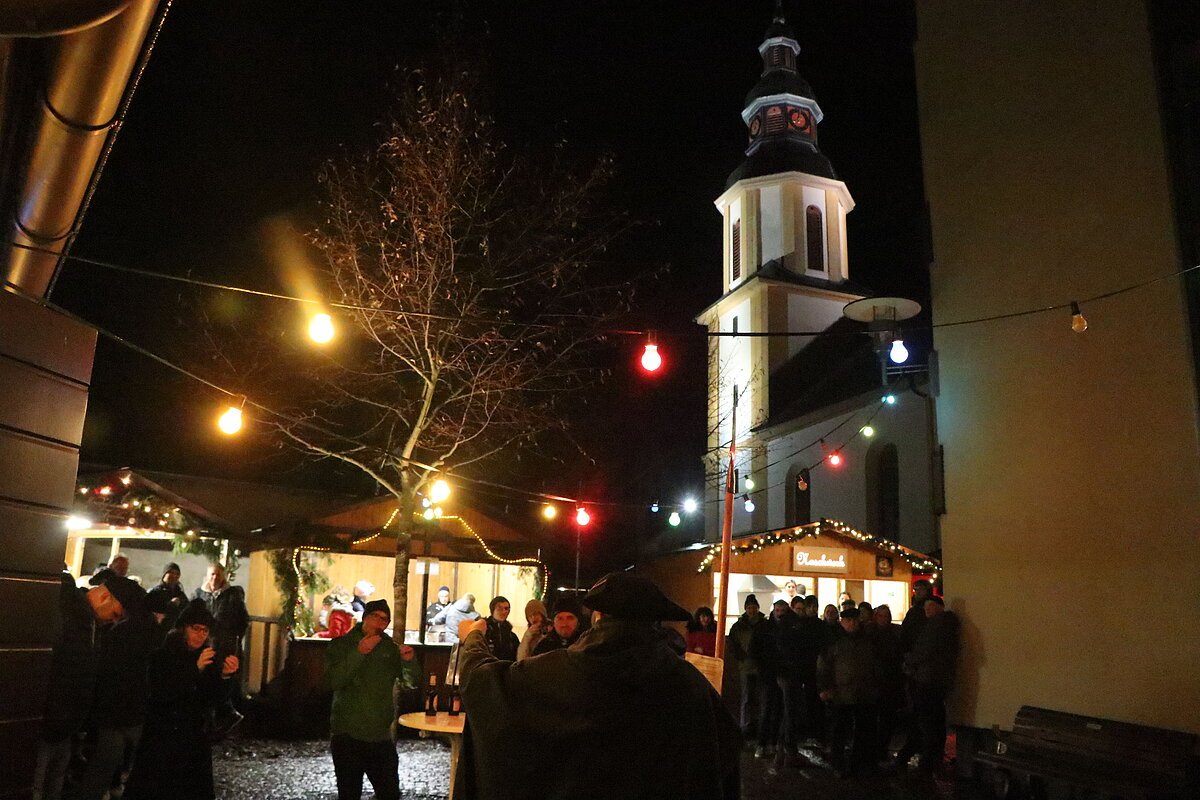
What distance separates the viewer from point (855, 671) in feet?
38.3

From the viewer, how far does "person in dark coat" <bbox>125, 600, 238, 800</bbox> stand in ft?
21.1

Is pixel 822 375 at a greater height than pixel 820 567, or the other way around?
pixel 822 375

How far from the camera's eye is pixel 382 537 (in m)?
16.3

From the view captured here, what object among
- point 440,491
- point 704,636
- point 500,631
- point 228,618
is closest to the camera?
point 500,631

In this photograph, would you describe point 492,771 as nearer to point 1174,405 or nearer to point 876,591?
point 1174,405

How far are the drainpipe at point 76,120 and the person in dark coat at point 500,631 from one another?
679 centimetres

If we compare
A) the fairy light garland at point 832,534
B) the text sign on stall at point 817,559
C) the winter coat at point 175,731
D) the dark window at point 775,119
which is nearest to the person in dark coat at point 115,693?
the winter coat at point 175,731

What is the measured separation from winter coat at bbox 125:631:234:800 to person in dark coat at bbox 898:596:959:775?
7.42m

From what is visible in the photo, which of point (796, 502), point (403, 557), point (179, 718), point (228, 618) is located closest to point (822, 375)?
point (796, 502)

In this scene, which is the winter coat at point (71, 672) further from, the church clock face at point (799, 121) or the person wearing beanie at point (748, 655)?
the church clock face at point (799, 121)

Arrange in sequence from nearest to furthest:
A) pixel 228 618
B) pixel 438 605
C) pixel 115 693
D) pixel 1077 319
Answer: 1. pixel 115 693
2. pixel 1077 319
3. pixel 228 618
4. pixel 438 605

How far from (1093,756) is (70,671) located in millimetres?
8312

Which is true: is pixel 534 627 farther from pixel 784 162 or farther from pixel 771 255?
pixel 784 162

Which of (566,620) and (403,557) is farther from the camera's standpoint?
(403,557)
